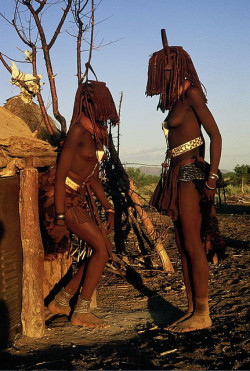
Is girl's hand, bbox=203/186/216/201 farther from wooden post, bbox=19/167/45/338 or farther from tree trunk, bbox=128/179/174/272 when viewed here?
tree trunk, bbox=128/179/174/272

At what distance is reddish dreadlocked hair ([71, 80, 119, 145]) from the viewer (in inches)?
156

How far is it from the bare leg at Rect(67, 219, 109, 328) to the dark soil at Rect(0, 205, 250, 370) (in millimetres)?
107

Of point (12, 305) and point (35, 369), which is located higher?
point (12, 305)

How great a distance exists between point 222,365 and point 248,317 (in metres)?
1.12

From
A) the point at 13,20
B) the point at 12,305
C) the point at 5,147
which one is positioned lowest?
the point at 12,305

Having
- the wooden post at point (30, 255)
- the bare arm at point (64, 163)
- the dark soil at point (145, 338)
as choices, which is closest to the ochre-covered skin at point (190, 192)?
the dark soil at point (145, 338)

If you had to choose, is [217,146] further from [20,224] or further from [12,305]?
[12,305]

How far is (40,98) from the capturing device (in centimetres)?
641

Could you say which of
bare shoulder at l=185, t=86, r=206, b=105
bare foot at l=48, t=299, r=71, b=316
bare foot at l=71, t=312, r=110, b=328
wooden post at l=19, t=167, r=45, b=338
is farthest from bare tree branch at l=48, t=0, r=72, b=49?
bare foot at l=71, t=312, r=110, b=328

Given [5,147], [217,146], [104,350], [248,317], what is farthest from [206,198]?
[5,147]

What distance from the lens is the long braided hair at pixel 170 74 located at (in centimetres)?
378

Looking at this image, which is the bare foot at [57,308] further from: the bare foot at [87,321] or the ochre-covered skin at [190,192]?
the ochre-covered skin at [190,192]

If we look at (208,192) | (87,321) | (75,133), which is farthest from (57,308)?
(208,192)

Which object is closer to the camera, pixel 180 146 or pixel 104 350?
pixel 104 350
